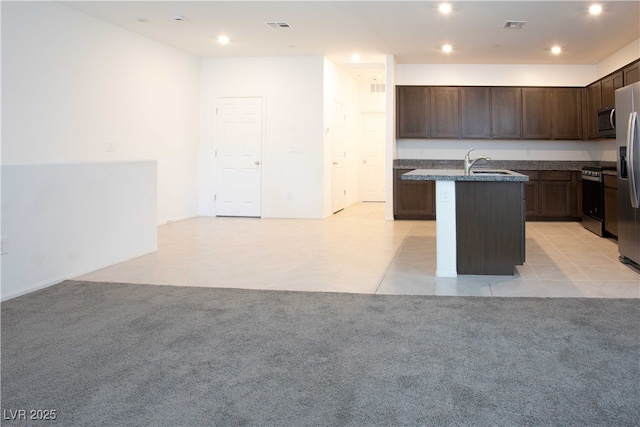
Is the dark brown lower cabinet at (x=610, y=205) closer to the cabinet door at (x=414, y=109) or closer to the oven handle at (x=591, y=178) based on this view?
the oven handle at (x=591, y=178)

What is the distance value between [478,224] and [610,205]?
8.99ft

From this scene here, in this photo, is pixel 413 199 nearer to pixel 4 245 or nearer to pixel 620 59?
pixel 620 59

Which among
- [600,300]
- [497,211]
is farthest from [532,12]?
[600,300]

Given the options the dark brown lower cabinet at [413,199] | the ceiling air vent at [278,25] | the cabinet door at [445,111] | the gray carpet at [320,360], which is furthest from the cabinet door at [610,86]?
the gray carpet at [320,360]

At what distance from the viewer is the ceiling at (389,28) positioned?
5.66m

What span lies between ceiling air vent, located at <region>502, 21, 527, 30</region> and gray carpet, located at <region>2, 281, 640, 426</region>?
3959 mm

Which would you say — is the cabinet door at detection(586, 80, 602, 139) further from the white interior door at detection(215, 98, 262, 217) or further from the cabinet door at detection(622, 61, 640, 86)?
the white interior door at detection(215, 98, 262, 217)

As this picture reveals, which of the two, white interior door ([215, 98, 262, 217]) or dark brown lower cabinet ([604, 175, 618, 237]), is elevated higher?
white interior door ([215, 98, 262, 217])

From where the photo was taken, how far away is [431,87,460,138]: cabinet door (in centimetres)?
848

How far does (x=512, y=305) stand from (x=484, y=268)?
0.94 m

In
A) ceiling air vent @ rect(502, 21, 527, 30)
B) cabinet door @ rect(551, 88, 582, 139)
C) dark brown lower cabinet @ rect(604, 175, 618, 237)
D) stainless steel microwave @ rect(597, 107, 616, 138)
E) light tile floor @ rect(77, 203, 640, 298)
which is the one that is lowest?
light tile floor @ rect(77, 203, 640, 298)

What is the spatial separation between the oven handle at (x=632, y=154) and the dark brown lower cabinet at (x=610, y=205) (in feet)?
5.25

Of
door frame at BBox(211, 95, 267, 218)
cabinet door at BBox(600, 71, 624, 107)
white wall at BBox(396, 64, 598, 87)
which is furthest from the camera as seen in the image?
door frame at BBox(211, 95, 267, 218)

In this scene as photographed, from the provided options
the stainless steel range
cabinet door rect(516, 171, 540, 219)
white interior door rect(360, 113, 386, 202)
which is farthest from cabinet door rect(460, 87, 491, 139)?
white interior door rect(360, 113, 386, 202)
